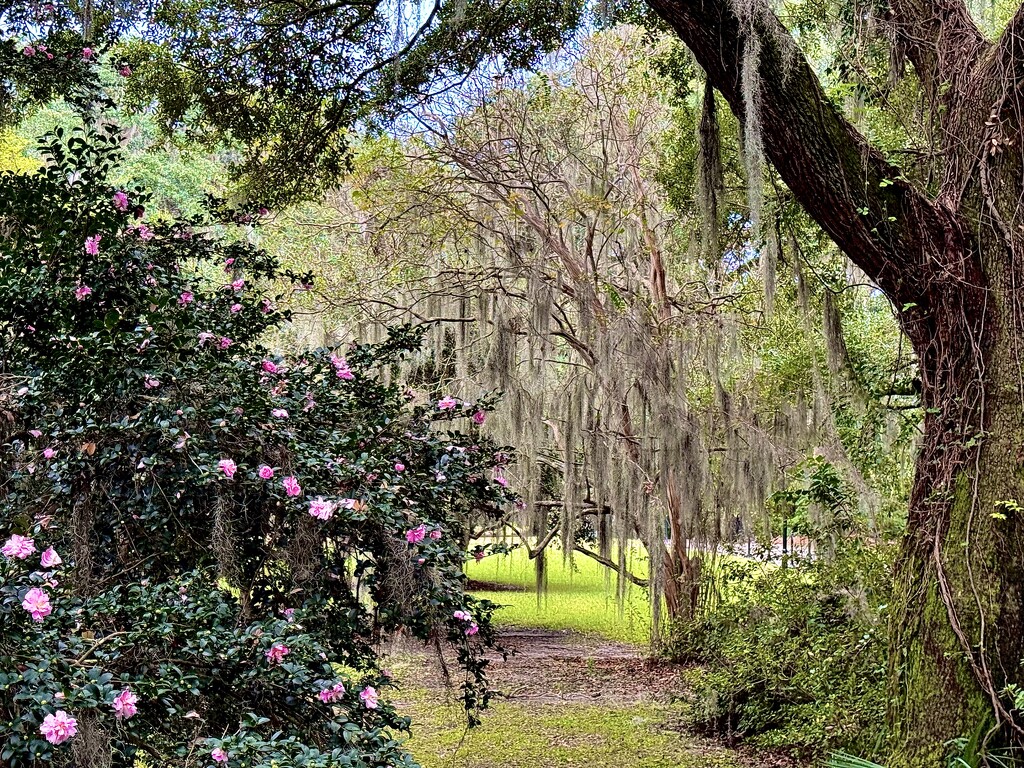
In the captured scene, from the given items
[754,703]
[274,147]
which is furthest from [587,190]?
[754,703]

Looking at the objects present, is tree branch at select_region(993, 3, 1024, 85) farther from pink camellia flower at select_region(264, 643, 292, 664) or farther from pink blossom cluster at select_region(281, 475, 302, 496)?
pink camellia flower at select_region(264, 643, 292, 664)

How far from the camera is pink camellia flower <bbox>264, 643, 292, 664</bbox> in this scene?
2215mm

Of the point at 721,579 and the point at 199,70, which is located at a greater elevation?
the point at 199,70

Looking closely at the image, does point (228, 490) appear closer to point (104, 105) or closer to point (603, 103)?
point (104, 105)

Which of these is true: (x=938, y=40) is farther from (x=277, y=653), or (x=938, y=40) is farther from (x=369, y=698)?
(x=277, y=653)

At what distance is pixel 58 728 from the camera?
1.71m

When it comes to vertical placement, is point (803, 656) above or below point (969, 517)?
below

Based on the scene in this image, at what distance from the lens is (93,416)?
2639 mm

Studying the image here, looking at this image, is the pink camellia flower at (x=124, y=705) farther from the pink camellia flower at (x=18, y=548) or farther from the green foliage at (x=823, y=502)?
the green foliage at (x=823, y=502)

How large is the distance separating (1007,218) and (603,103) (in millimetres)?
4680

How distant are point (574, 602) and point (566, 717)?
6.93 meters

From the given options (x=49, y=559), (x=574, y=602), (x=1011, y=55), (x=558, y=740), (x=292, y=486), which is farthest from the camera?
(x=574, y=602)

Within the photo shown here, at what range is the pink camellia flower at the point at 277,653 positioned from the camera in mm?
2215

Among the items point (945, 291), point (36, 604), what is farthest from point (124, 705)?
Answer: point (945, 291)
